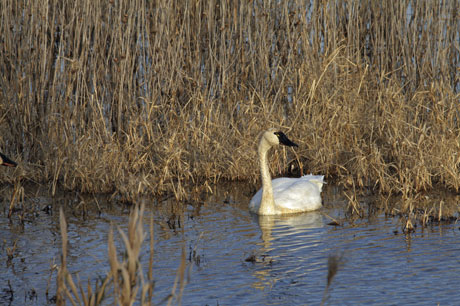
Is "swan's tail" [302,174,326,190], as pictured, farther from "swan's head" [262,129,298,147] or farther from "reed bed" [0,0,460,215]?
"swan's head" [262,129,298,147]

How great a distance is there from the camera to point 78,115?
9.20 meters

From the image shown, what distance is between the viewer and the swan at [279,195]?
26.6 ft

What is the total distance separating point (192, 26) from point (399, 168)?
307 centimetres

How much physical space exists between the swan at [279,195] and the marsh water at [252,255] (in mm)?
131

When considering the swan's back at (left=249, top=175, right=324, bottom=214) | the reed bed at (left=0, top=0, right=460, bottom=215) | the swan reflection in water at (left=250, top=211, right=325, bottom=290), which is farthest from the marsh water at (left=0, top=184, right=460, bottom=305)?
the reed bed at (left=0, top=0, right=460, bottom=215)

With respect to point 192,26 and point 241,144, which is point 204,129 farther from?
point 192,26

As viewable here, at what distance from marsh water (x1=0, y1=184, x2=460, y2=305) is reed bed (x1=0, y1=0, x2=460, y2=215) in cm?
78

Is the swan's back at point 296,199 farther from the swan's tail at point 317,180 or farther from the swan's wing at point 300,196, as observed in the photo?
the swan's tail at point 317,180

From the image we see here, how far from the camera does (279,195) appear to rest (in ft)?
27.3

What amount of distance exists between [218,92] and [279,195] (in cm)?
200

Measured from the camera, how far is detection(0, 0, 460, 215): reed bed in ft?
29.1

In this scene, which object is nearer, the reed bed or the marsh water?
the marsh water

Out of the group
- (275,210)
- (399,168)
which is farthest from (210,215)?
(399,168)

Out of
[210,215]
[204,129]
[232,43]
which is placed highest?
[232,43]
